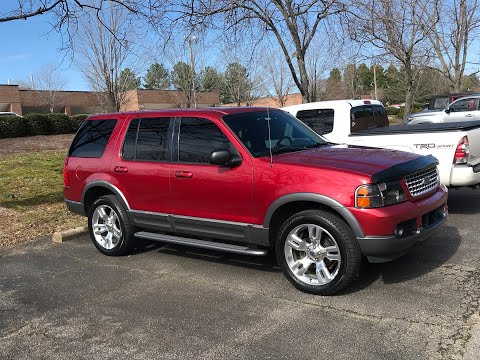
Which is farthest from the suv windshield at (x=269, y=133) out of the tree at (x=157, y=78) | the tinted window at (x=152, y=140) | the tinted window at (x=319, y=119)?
the tree at (x=157, y=78)

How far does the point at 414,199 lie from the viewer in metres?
4.43

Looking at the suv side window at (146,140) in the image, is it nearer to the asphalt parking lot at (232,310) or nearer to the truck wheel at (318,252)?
the asphalt parking lot at (232,310)

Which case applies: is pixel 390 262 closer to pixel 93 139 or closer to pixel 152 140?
pixel 152 140

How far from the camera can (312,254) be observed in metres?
4.47

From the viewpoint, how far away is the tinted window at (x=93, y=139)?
6.25 meters

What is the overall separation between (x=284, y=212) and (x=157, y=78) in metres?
53.4

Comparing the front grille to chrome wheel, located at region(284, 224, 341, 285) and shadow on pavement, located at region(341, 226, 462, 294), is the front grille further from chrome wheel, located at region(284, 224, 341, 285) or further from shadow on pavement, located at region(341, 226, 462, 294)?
chrome wheel, located at region(284, 224, 341, 285)

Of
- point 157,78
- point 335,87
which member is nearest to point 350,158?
point 335,87

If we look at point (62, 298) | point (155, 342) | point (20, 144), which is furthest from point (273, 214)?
point (20, 144)

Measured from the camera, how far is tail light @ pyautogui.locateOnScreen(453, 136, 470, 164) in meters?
6.56

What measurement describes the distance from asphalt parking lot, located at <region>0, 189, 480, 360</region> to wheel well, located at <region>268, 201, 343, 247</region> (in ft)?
1.71

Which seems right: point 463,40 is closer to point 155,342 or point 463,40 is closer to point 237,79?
point 237,79

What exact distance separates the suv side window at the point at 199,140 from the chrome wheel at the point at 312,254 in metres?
1.15

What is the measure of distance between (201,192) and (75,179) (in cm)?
228
